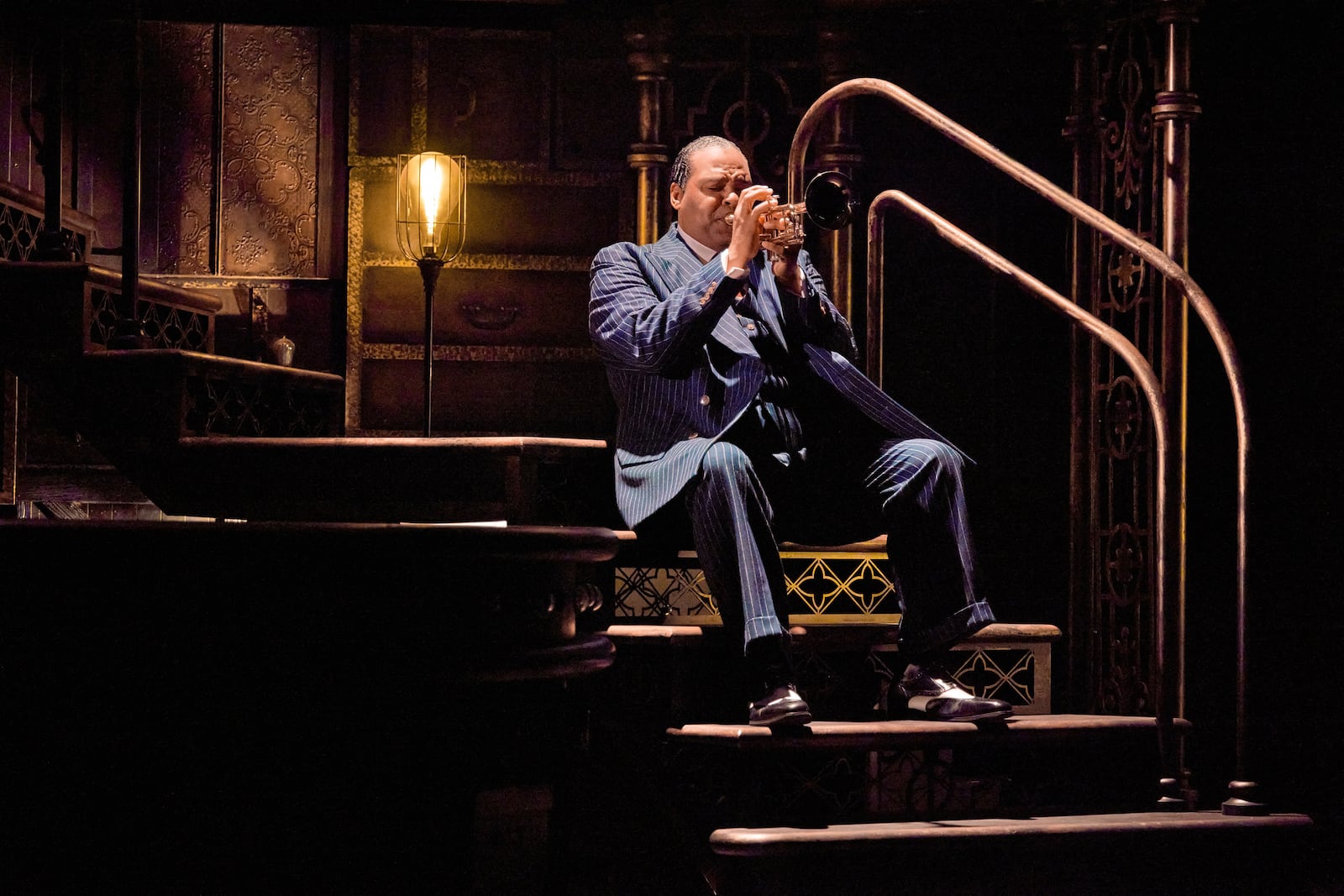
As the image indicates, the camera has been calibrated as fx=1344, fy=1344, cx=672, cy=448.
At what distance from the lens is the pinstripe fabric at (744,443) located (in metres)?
2.88

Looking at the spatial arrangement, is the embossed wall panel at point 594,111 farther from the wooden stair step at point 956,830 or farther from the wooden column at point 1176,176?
the wooden stair step at point 956,830

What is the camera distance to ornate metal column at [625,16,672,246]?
500cm

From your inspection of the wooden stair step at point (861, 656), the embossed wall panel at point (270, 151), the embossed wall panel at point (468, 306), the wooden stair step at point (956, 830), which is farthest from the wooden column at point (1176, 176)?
the embossed wall panel at point (270, 151)

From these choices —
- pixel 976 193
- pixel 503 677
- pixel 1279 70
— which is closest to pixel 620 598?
pixel 503 677

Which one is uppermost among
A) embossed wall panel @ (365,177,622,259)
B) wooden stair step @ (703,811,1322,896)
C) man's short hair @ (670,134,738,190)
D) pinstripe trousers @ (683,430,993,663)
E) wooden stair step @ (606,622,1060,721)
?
embossed wall panel @ (365,177,622,259)

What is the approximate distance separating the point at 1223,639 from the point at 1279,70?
181cm

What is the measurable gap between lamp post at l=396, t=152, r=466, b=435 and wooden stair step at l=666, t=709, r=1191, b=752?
6.73 feet

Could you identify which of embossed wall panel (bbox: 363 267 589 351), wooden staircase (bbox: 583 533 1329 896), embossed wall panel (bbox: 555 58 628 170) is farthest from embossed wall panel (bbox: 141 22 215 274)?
wooden staircase (bbox: 583 533 1329 896)

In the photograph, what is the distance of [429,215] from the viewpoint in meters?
4.73

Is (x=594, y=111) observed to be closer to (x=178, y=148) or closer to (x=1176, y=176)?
(x=178, y=148)

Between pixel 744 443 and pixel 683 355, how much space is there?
0.88ft

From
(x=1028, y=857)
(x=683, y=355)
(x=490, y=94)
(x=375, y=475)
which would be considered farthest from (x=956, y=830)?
(x=490, y=94)

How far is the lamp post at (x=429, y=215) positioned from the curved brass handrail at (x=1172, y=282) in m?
1.38

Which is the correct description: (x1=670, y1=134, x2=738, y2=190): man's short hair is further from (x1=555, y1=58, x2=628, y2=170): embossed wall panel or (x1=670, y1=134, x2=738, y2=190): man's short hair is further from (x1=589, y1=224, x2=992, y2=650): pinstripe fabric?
(x1=555, y1=58, x2=628, y2=170): embossed wall panel
